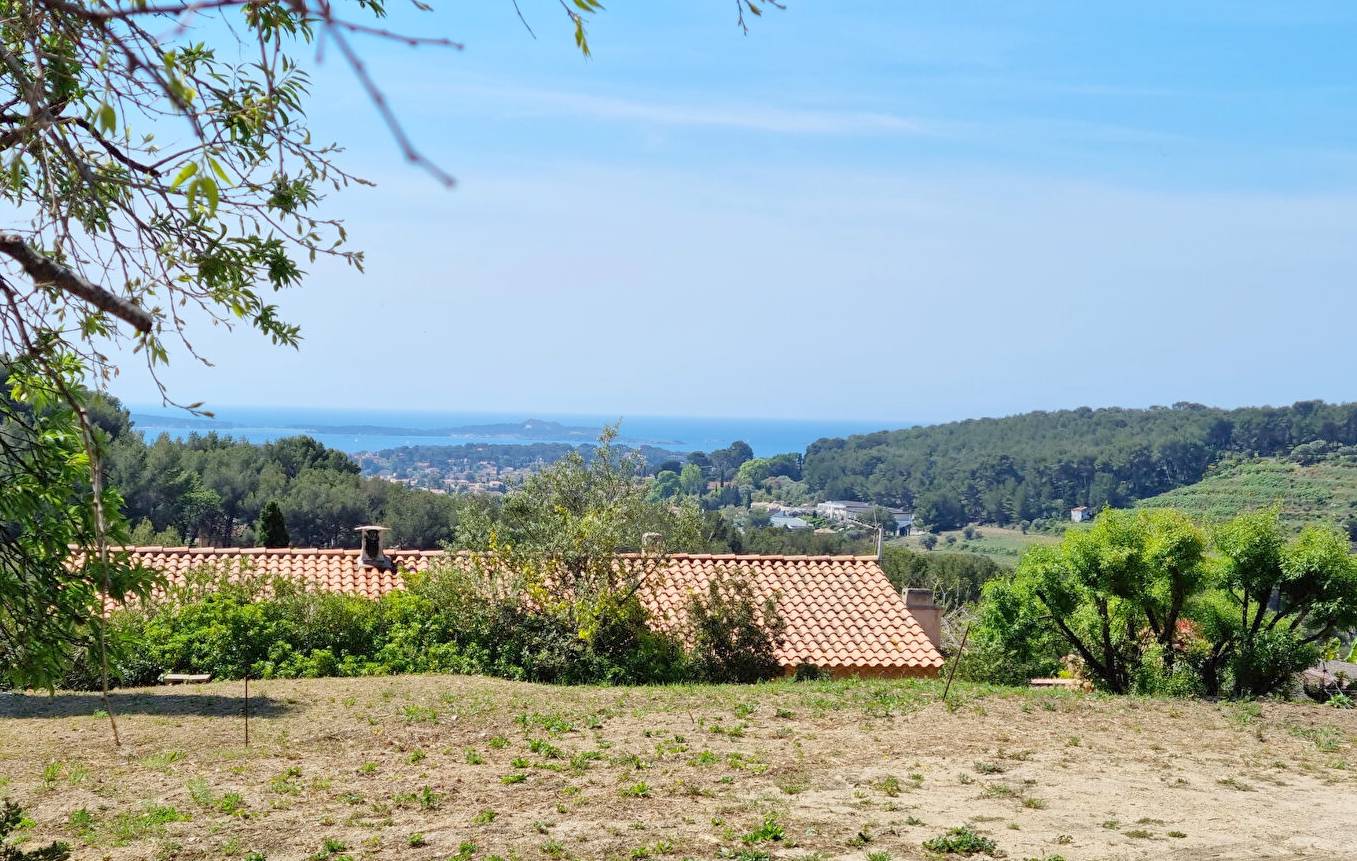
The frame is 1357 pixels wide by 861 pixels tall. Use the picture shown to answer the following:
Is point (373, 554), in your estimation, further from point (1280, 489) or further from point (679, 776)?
point (1280, 489)

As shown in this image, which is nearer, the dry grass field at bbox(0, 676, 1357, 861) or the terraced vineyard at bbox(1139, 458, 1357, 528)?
the dry grass field at bbox(0, 676, 1357, 861)

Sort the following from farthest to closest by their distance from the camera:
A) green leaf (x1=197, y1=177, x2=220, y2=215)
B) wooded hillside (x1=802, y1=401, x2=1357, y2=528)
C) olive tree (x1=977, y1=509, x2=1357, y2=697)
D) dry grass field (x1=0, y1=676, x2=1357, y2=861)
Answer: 1. wooded hillside (x1=802, y1=401, x2=1357, y2=528)
2. olive tree (x1=977, y1=509, x2=1357, y2=697)
3. dry grass field (x1=0, y1=676, x2=1357, y2=861)
4. green leaf (x1=197, y1=177, x2=220, y2=215)

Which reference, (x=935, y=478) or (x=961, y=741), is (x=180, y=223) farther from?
(x=935, y=478)

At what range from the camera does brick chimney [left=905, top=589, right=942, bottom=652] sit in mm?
22734

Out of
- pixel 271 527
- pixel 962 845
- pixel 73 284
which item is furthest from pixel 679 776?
pixel 271 527

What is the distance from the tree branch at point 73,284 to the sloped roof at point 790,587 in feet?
53.7

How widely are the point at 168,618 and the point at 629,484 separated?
7.74 metres

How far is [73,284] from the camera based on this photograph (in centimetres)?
276

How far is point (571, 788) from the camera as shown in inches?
355

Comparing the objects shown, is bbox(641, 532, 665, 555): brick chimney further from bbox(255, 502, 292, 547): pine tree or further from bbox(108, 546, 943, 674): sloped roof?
bbox(255, 502, 292, 547): pine tree

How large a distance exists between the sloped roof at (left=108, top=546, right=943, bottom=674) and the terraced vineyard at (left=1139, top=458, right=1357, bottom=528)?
154 ft

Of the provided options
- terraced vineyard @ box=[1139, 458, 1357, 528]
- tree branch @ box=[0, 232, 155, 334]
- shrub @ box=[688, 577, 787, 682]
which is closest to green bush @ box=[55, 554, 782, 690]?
shrub @ box=[688, 577, 787, 682]

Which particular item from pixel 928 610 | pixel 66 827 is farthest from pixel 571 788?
pixel 928 610

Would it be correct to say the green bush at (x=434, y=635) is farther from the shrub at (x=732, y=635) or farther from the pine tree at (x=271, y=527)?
the pine tree at (x=271, y=527)
